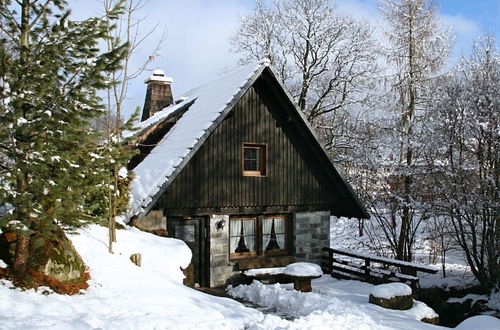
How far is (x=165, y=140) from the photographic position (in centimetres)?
1445

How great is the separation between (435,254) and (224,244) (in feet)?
38.9

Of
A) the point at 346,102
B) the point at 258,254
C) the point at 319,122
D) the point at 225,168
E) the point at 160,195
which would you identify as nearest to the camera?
the point at 160,195

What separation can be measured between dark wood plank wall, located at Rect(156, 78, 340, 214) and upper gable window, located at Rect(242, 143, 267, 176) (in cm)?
17

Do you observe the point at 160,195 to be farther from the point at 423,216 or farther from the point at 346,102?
the point at 346,102

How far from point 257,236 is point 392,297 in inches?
191

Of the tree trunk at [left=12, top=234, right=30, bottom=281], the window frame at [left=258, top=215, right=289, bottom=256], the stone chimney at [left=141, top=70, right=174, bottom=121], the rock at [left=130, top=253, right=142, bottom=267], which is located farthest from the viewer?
the stone chimney at [left=141, top=70, right=174, bottom=121]

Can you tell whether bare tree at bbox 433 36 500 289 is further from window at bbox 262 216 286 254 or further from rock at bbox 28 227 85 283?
rock at bbox 28 227 85 283

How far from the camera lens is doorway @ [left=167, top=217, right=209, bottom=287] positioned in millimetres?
12773

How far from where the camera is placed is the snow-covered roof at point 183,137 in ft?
37.9

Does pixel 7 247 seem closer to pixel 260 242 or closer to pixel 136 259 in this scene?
pixel 136 259

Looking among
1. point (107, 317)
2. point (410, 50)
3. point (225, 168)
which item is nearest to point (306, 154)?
point (225, 168)

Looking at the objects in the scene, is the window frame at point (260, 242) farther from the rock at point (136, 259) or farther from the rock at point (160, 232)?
the rock at point (136, 259)

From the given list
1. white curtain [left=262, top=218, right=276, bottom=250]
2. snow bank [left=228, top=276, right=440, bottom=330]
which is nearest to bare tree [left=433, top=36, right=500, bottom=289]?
snow bank [left=228, top=276, right=440, bottom=330]

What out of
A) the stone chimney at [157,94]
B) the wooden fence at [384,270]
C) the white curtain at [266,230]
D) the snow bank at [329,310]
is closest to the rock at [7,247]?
the snow bank at [329,310]
